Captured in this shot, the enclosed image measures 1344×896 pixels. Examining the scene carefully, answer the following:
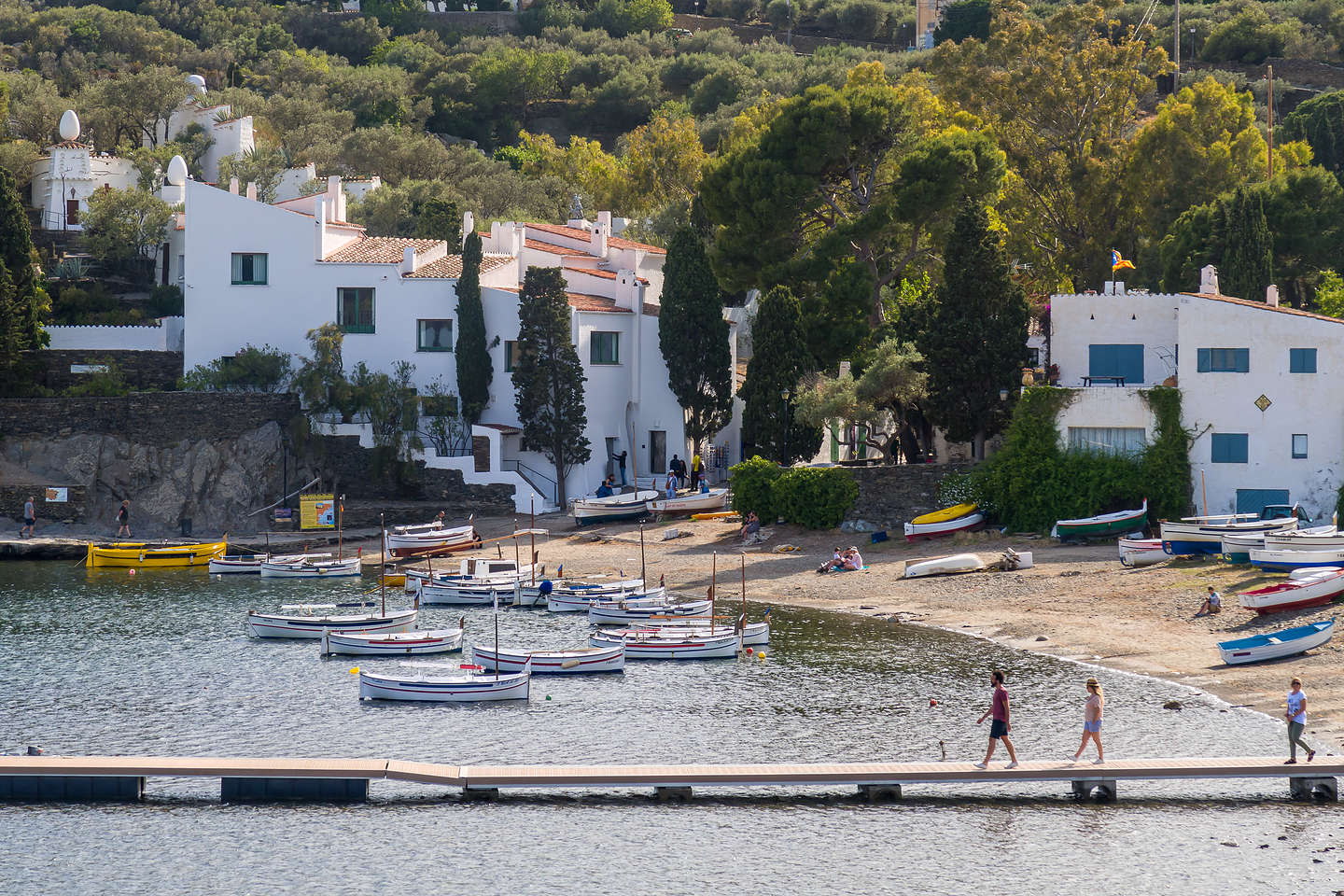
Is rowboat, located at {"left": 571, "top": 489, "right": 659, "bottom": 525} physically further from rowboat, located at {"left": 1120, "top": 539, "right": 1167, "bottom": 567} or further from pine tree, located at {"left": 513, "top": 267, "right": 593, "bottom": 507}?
rowboat, located at {"left": 1120, "top": 539, "right": 1167, "bottom": 567}

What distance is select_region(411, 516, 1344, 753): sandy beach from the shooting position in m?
40.4

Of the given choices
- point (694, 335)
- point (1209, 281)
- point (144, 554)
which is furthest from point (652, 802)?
point (694, 335)

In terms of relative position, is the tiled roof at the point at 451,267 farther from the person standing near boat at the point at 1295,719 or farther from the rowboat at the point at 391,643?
the person standing near boat at the point at 1295,719

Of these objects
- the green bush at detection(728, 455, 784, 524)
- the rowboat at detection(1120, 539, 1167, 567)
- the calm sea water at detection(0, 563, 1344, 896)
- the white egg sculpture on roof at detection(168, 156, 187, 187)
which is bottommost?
the calm sea water at detection(0, 563, 1344, 896)

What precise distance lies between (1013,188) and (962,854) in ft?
185

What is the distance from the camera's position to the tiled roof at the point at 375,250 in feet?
249

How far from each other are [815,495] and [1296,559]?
2018cm

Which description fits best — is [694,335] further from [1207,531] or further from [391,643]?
[391,643]

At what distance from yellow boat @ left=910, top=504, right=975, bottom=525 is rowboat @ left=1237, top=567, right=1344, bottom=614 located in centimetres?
1621

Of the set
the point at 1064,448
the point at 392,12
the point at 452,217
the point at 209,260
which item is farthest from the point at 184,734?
the point at 392,12

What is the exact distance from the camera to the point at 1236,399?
187 feet

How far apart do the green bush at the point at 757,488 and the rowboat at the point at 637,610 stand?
12.3 meters

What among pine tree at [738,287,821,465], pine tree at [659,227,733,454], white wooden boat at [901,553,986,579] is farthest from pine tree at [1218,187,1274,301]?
pine tree at [659,227,733,454]

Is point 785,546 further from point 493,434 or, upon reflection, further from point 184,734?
point 184,734
